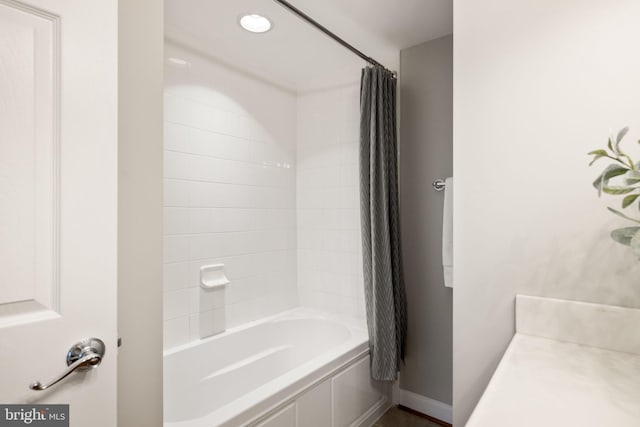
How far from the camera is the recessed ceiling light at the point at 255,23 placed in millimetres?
1821

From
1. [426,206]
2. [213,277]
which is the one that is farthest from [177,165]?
[426,206]

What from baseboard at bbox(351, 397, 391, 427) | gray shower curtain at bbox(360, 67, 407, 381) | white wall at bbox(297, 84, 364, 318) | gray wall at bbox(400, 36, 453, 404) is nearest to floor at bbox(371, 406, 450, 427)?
baseboard at bbox(351, 397, 391, 427)

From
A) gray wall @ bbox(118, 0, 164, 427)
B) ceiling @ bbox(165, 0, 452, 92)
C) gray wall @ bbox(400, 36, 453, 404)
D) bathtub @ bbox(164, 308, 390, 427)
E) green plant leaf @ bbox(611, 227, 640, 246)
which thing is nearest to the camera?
green plant leaf @ bbox(611, 227, 640, 246)

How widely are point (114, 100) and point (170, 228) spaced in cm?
124

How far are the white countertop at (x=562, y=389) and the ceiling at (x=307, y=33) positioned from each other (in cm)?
179

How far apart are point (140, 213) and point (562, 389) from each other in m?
1.17

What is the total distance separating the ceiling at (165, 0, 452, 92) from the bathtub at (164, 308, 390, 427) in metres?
1.86

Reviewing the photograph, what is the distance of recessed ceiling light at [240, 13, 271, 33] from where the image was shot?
5.98ft

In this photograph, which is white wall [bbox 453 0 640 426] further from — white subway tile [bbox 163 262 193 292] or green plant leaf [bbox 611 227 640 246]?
white subway tile [bbox 163 262 193 292]

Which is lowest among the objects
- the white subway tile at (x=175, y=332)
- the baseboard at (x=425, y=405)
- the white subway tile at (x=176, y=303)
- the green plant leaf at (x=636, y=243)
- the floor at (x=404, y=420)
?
the floor at (x=404, y=420)

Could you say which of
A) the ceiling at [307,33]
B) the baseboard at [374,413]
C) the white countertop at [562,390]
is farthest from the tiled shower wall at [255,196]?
the white countertop at [562,390]

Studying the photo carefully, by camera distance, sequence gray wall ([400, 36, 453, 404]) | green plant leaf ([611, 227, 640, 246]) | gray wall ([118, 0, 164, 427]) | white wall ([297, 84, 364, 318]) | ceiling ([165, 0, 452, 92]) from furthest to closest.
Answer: white wall ([297, 84, 364, 318]) < gray wall ([400, 36, 453, 404]) < ceiling ([165, 0, 452, 92]) < gray wall ([118, 0, 164, 427]) < green plant leaf ([611, 227, 640, 246])

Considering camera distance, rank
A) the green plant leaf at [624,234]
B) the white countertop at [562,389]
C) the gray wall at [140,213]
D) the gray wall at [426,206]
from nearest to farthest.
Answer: the white countertop at [562,389] < the green plant leaf at [624,234] < the gray wall at [140,213] < the gray wall at [426,206]

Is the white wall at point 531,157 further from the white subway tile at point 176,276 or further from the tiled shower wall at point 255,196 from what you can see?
the white subway tile at point 176,276
